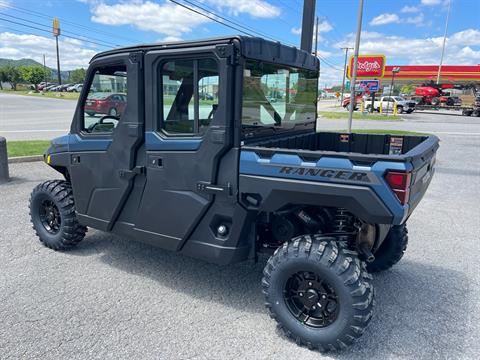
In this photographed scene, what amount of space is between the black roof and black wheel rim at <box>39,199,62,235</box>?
1894mm

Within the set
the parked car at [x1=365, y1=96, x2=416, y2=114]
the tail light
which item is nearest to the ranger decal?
the tail light

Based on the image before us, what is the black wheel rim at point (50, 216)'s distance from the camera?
4.55 metres

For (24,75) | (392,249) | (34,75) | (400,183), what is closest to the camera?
(400,183)

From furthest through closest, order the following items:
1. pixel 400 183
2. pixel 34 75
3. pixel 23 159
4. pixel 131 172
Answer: pixel 34 75, pixel 23 159, pixel 131 172, pixel 400 183

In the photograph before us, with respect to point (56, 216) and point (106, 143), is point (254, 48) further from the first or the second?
point (56, 216)

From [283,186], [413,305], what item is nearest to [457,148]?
[413,305]

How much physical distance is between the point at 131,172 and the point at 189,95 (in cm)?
92

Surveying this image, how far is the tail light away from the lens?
249cm

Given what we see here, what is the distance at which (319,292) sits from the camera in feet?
9.46

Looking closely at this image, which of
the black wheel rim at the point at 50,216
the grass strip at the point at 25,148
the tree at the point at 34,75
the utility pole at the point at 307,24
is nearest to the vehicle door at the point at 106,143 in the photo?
the black wheel rim at the point at 50,216

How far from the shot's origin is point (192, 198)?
3.26 m

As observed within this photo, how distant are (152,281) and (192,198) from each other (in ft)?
3.69

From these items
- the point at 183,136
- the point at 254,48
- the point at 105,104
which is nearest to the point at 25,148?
the point at 105,104

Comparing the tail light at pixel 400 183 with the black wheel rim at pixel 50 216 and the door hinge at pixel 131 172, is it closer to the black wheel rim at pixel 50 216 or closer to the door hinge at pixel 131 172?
the door hinge at pixel 131 172
